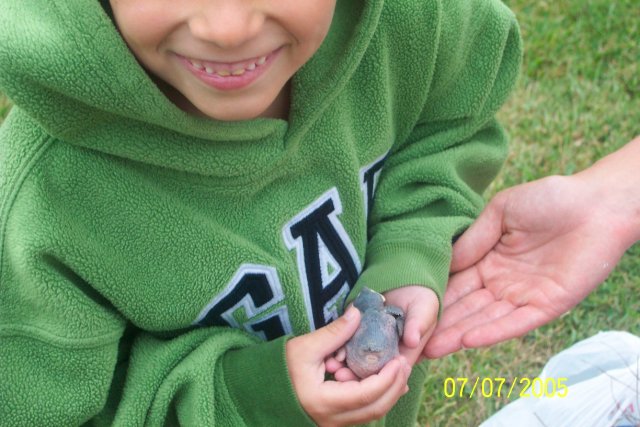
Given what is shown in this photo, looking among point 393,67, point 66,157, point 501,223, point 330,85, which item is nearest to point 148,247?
point 66,157

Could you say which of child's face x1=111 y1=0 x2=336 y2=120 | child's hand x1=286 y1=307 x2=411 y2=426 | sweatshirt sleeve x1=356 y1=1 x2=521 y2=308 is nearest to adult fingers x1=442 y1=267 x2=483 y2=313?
sweatshirt sleeve x1=356 y1=1 x2=521 y2=308

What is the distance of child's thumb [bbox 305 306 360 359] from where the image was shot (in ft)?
4.21

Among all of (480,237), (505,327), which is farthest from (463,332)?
(480,237)

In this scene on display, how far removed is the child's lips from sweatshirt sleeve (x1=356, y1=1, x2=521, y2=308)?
0.47 m

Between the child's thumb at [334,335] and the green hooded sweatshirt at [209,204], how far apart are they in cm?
6

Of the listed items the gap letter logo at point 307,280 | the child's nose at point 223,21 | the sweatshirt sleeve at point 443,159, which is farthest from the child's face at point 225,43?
the sweatshirt sleeve at point 443,159

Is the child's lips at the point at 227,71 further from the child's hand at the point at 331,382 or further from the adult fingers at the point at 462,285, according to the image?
the adult fingers at the point at 462,285

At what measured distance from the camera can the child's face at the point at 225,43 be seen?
3.03 ft

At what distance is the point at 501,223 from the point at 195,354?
2.22 feet

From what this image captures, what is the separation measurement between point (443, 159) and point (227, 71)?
0.62 meters

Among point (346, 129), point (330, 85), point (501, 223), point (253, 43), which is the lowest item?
point (501, 223)

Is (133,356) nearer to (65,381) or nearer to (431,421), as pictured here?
(65,381)

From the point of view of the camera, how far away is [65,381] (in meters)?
1.23
